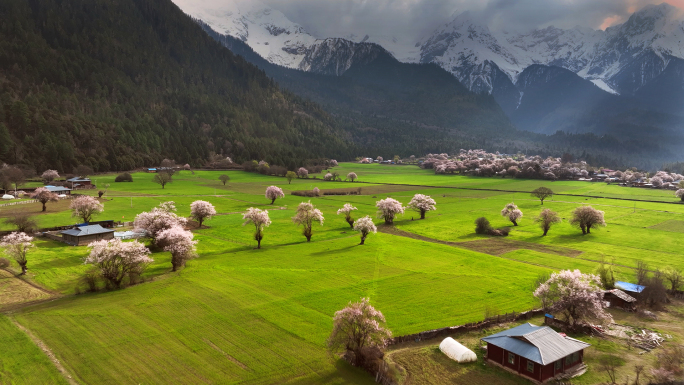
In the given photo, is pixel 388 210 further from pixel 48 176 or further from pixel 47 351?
pixel 48 176

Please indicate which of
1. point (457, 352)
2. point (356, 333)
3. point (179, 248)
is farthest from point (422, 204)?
point (356, 333)

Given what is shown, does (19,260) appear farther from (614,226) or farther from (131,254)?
(614,226)

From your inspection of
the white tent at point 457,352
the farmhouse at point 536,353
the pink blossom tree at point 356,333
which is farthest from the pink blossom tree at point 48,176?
the farmhouse at point 536,353

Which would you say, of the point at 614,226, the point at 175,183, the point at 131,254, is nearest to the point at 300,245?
the point at 131,254

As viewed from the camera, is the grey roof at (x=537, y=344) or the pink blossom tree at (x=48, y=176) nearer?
the grey roof at (x=537, y=344)

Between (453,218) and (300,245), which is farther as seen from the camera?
(453,218)

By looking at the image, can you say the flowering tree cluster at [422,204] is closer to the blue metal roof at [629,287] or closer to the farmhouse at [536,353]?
the blue metal roof at [629,287]
